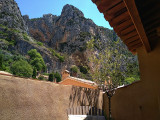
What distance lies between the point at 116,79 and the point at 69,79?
825 centimetres

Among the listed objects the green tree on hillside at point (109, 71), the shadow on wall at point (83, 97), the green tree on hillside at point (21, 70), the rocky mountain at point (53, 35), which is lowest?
the shadow on wall at point (83, 97)

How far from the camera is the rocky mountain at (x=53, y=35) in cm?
4209

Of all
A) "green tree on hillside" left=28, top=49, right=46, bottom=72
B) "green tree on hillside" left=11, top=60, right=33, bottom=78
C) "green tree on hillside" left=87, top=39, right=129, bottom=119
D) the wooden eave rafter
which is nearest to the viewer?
the wooden eave rafter

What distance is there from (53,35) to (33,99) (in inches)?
1910

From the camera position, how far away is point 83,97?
752cm

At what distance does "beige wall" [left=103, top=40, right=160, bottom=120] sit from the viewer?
11.3ft

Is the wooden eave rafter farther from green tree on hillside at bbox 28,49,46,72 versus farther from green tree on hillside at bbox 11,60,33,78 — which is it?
green tree on hillside at bbox 28,49,46,72

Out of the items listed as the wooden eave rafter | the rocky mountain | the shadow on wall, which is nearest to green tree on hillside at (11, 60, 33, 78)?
the rocky mountain

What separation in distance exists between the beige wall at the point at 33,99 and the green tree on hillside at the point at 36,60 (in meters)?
34.1

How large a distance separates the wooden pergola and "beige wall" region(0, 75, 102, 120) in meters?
3.29

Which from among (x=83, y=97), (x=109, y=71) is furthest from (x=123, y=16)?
(x=109, y=71)

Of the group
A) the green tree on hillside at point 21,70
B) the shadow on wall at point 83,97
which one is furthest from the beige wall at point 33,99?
the green tree on hillside at point 21,70

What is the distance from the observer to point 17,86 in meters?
4.29

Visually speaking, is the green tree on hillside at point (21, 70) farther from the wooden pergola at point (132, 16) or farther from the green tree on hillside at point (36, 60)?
the wooden pergola at point (132, 16)
